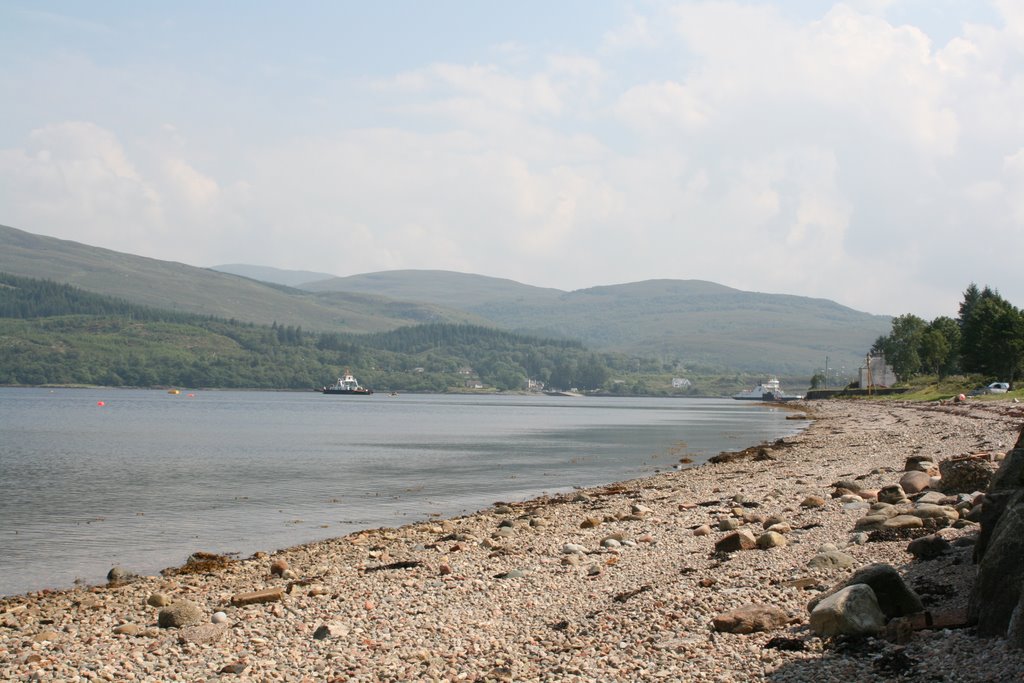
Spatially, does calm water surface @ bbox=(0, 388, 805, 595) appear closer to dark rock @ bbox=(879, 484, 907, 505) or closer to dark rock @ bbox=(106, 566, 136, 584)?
dark rock @ bbox=(106, 566, 136, 584)

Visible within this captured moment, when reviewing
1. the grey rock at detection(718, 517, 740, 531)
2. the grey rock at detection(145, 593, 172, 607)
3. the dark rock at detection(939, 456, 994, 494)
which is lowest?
the grey rock at detection(145, 593, 172, 607)

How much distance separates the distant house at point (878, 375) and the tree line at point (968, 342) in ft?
13.9

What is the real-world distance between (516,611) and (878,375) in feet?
571

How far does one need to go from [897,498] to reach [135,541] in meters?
18.7

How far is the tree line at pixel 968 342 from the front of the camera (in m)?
100

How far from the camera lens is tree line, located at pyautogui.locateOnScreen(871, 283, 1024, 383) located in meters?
100

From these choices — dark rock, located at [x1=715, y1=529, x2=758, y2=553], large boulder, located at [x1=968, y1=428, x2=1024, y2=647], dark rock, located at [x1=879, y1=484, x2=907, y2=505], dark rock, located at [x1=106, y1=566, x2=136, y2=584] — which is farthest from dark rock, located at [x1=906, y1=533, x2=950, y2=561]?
dark rock, located at [x1=106, y1=566, x2=136, y2=584]

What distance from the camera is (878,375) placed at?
17538 cm

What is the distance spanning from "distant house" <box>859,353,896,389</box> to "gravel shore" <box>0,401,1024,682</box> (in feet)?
521

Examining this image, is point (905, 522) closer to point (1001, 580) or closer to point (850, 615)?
point (850, 615)

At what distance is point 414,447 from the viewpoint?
6625 centimetres

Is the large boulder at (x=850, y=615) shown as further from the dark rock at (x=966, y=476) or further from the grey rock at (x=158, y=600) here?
the grey rock at (x=158, y=600)

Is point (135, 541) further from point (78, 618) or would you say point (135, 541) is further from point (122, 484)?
point (122, 484)

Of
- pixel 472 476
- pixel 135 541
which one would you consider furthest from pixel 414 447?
pixel 135 541
